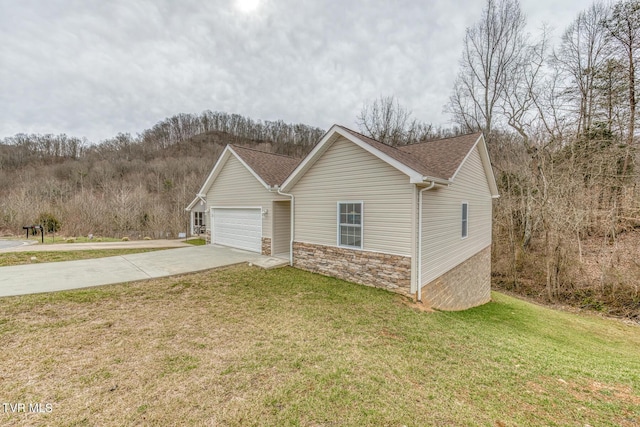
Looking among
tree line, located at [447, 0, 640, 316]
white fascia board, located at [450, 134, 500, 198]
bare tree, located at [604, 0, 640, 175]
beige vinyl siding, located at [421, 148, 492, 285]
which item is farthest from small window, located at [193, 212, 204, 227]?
bare tree, located at [604, 0, 640, 175]

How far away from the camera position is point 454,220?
848cm

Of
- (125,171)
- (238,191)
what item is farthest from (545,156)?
(125,171)

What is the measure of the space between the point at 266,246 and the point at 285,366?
24.5ft

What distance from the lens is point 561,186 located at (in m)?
12.0

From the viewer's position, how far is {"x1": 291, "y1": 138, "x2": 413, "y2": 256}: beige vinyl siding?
6.64 meters

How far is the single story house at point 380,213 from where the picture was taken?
661 centimetres

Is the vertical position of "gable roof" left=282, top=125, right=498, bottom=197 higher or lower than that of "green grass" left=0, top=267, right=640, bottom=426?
higher

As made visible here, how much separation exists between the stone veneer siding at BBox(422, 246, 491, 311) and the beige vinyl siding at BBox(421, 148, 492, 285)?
256mm

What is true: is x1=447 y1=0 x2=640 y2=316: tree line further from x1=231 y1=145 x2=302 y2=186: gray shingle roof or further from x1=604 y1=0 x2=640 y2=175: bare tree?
x1=231 y1=145 x2=302 y2=186: gray shingle roof

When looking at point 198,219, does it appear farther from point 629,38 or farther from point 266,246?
point 629,38

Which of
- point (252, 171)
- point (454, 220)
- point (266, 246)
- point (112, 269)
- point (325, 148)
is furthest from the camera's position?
point (252, 171)

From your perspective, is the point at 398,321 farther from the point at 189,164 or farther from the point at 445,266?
the point at 189,164

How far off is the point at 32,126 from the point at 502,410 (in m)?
57.0

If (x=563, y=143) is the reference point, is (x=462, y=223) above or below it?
below
